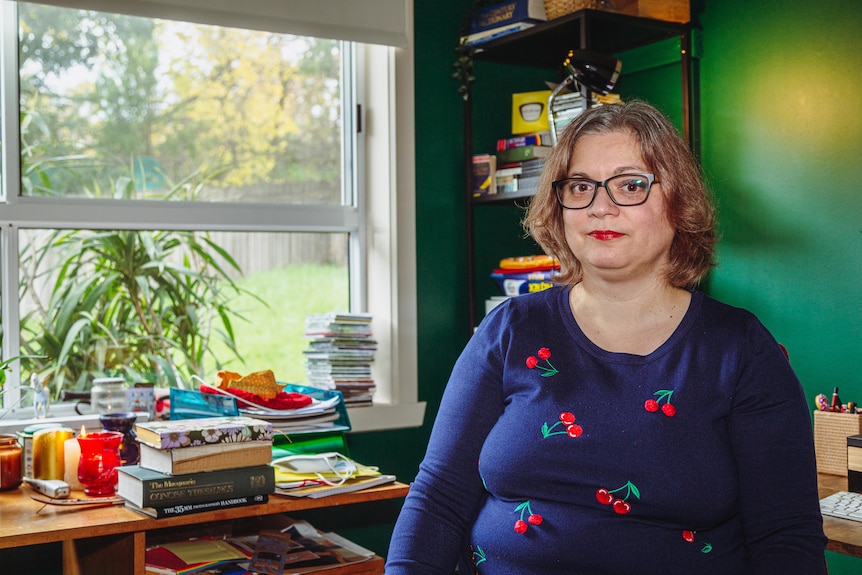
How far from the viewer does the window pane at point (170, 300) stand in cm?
291

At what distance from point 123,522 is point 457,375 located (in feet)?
2.65

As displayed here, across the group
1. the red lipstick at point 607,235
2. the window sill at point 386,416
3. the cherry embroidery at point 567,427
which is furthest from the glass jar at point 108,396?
the red lipstick at point 607,235

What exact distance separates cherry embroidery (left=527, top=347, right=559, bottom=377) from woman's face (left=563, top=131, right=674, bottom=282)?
0.54ft

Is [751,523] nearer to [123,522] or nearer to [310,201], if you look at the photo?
[123,522]

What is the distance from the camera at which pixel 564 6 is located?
119 inches

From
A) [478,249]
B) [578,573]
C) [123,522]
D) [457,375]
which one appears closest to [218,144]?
[478,249]

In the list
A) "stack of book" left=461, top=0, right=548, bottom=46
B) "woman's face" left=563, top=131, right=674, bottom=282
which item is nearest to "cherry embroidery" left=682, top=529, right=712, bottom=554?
"woman's face" left=563, top=131, right=674, bottom=282

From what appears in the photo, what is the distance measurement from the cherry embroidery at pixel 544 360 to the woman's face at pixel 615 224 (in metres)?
0.16

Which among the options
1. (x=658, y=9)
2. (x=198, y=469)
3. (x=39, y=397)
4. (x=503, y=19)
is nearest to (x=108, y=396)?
(x=39, y=397)

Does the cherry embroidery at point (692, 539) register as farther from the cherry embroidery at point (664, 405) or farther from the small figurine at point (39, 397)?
the small figurine at point (39, 397)

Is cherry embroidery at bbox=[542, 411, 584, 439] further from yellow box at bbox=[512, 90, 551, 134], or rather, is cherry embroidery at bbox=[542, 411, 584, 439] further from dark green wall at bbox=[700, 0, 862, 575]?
yellow box at bbox=[512, 90, 551, 134]

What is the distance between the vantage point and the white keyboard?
1917 millimetres

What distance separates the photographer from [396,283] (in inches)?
130

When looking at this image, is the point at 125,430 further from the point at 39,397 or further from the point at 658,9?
the point at 658,9
